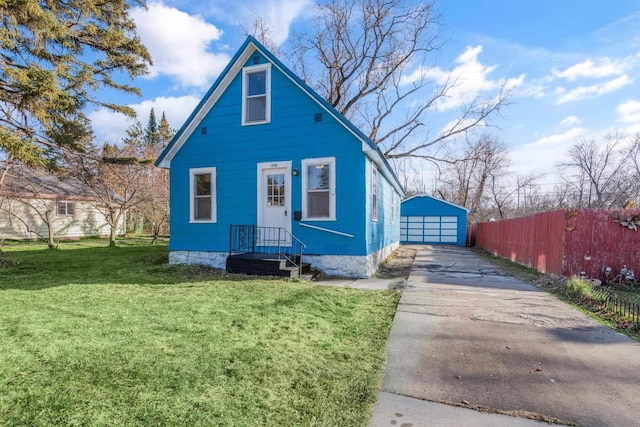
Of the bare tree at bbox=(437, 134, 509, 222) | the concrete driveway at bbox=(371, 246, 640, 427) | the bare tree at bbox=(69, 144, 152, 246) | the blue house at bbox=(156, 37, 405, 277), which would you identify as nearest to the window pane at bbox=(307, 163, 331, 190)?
the blue house at bbox=(156, 37, 405, 277)

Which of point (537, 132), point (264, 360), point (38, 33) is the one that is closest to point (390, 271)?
point (264, 360)

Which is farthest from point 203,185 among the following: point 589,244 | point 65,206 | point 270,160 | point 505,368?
point 65,206

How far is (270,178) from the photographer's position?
8.83 m

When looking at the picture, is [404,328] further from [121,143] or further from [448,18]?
[121,143]

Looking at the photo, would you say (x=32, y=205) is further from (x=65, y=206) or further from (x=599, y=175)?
(x=599, y=175)

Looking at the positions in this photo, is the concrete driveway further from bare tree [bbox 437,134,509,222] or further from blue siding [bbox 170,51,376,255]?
bare tree [bbox 437,134,509,222]

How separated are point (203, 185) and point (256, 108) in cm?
267

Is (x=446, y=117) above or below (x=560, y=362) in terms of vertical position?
above

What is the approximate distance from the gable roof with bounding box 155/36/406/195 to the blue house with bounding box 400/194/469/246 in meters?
12.0

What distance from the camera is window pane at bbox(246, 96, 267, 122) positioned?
8.88 m

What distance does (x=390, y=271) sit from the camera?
9.30 metres

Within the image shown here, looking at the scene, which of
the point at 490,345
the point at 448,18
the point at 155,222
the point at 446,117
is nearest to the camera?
the point at 490,345

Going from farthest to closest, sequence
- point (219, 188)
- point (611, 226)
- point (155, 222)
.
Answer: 1. point (155, 222)
2. point (219, 188)
3. point (611, 226)

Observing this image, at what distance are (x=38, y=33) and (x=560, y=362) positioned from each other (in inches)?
484
